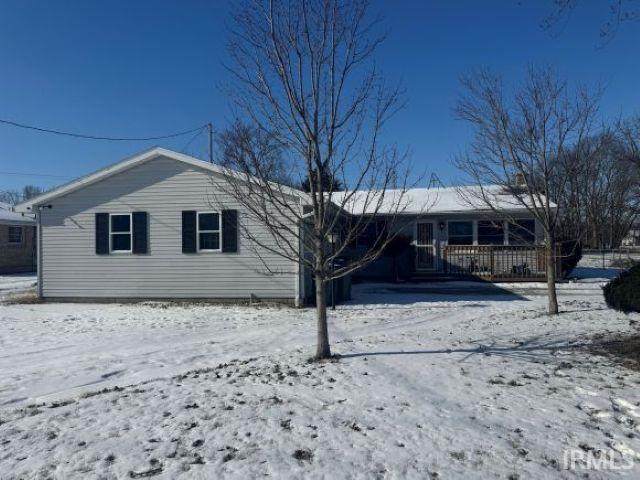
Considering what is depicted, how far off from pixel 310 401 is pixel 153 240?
1000cm

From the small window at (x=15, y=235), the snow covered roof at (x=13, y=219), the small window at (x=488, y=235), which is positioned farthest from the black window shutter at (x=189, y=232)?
the small window at (x=15, y=235)

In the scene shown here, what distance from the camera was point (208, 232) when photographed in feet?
45.2

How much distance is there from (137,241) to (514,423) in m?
11.8

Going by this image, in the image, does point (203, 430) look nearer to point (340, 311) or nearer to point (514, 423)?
point (514, 423)

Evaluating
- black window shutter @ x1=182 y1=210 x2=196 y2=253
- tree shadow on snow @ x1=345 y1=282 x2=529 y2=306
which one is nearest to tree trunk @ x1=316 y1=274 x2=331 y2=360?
tree shadow on snow @ x1=345 y1=282 x2=529 y2=306

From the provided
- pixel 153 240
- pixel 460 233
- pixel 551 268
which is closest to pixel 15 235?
pixel 153 240

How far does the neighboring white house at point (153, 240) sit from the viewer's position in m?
13.4

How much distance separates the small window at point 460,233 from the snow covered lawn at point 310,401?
1062 cm

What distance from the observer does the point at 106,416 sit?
493 cm

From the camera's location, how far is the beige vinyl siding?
44.2 ft

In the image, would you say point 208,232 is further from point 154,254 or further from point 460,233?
point 460,233

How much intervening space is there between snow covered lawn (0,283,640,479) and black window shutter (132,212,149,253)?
411cm

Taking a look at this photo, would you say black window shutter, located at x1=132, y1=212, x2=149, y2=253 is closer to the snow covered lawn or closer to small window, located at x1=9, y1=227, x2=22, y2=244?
the snow covered lawn

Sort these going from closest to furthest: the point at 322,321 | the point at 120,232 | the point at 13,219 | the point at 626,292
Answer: the point at 322,321, the point at 626,292, the point at 120,232, the point at 13,219
